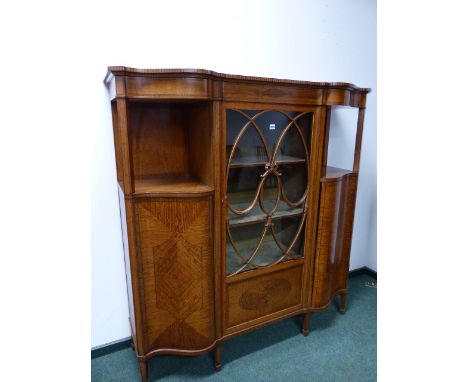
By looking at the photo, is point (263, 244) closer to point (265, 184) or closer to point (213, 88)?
point (265, 184)

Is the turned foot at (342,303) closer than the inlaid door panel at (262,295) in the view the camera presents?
No

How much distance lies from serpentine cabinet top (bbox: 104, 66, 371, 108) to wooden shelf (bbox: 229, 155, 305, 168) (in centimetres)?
27

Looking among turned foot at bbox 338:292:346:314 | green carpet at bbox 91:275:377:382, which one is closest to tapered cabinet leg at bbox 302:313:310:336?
green carpet at bbox 91:275:377:382

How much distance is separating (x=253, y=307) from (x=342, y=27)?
71.3 inches

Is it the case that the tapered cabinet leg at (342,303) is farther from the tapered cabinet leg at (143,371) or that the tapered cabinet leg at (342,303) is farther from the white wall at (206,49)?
the tapered cabinet leg at (143,371)

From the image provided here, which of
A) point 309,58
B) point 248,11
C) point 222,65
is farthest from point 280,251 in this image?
point 248,11

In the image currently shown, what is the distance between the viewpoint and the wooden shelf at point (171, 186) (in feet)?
4.00

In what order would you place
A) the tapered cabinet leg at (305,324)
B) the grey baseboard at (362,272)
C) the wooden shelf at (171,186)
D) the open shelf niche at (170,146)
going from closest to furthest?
the wooden shelf at (171,186) → the open shelf niche at (170,146) → the tapered cabinet leg at (305,324) → the grey baseboard at (362,272)

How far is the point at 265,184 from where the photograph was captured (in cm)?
147

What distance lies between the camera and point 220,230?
4.43 ft

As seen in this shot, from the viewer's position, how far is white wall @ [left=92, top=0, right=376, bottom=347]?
1352 millimetres

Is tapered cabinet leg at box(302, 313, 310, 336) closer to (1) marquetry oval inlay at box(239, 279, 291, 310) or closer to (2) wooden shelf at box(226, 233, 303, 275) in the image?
(1) marquetry oval inlay at box(239, 279, 291, 310)

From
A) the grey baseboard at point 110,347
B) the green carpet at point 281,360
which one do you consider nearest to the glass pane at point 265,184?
the green carpet at point 281,360
